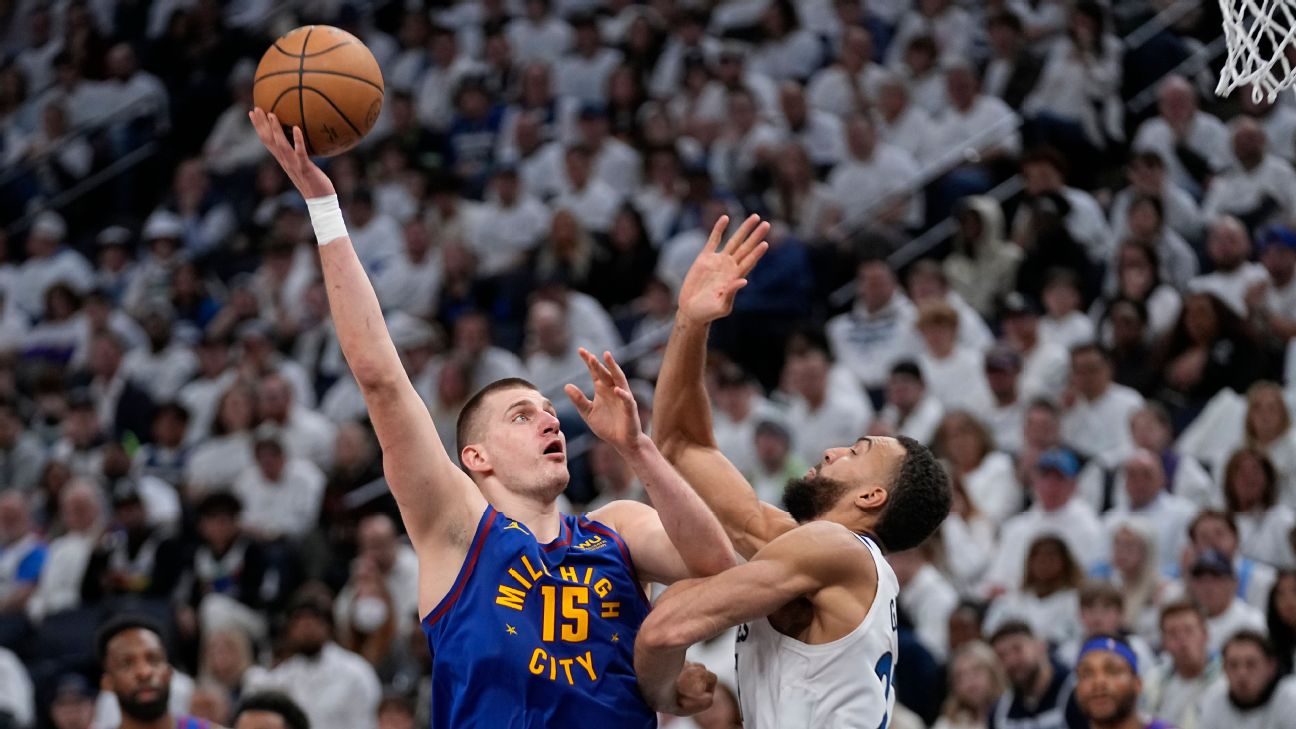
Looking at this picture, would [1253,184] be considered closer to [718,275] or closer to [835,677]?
[718,275]

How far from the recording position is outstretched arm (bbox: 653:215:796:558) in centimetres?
498

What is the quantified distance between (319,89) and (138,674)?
2.76 meters

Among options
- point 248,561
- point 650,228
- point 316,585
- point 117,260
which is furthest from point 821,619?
point 117,260

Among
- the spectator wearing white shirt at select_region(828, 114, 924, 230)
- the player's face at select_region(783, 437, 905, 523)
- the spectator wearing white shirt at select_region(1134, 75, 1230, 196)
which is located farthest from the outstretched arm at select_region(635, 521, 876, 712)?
the spectator wearing white shirt at select_region(828, 114, 924, 230)

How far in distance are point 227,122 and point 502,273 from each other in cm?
425

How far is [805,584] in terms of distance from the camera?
4.48m

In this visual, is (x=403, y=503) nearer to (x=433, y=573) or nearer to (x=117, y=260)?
(x=433, y=573)

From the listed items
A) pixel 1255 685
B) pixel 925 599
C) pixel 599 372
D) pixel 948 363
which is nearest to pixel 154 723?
pixel 599 372

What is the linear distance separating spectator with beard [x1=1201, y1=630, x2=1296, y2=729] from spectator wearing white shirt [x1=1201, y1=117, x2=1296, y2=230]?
4257 mm

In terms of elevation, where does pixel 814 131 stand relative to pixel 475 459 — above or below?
below

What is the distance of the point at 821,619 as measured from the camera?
15.1 ft

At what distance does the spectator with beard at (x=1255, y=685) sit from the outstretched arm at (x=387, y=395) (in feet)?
13.8

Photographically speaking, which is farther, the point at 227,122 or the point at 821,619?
the point at 227,122

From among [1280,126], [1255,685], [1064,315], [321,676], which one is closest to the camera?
[1255,685]
